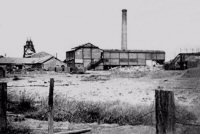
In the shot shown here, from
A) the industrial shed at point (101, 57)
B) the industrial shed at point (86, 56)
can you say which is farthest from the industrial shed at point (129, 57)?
the industrial shed at point (86, 56)

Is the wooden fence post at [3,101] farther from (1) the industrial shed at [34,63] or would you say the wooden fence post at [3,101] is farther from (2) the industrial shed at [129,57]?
(1) the industrial shed at [34,63]

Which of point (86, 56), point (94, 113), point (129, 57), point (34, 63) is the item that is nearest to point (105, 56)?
point (86, 56)

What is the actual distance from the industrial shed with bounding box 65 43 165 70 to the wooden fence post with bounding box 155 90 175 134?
49.5m

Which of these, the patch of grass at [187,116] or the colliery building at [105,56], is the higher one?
the colliery building at [105,56]

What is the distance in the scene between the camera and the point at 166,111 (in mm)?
4234

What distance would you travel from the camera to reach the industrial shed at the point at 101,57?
178ft

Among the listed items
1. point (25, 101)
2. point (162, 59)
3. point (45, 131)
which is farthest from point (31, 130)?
point (162, 59)

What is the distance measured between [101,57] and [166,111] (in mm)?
51497

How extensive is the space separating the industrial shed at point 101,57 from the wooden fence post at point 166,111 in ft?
162

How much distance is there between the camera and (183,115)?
27.1 feet

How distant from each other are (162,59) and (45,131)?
53.6m

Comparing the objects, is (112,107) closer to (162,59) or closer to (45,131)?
(45,131)

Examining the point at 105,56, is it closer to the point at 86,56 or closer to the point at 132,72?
the point at 86,56

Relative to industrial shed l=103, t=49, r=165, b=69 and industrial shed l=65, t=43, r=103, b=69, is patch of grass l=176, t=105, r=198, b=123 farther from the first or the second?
industrial shed l=103, t=49, r=165, b=69
